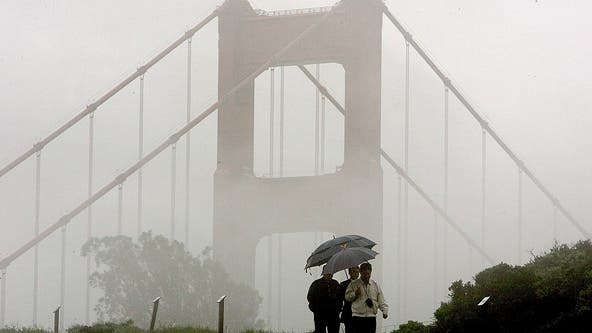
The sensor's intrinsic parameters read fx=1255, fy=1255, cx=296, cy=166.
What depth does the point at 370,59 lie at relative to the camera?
53.4 metres

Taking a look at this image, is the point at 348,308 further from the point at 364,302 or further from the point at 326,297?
the point at 326,297

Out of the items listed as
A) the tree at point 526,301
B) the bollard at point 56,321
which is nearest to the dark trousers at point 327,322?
the tree at point 526,301

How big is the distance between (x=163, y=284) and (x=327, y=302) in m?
25.5

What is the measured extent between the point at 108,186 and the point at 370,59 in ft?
42.8

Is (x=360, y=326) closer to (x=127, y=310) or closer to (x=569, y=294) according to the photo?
(x=569, y=294)

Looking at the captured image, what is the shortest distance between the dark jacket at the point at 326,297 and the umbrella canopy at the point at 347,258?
1.23ft

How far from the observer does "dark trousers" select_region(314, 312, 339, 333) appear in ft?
54.9

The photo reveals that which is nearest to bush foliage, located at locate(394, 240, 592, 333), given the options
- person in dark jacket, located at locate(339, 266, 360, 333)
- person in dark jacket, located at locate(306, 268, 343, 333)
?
person in dark jacket, located at locate(306, 268, 343, 333)

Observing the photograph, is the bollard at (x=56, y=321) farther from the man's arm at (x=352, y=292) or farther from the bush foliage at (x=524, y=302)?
the man's arm at (x=352, y=292)

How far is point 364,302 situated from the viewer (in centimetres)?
1591

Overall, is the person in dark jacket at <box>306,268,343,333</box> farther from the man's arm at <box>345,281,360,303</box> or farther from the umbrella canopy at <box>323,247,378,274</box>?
the man's arm at <box>345,281,360,303</box>

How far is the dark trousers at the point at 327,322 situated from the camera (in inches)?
658

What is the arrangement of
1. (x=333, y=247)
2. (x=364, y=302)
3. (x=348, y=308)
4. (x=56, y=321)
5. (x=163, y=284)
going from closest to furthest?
(x=364, y=302) < (x=348, y=308) < (x=333, y=247) < (x=56, y=321) < (x=163, y=284)

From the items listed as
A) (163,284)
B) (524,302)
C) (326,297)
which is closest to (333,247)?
(326,297)
